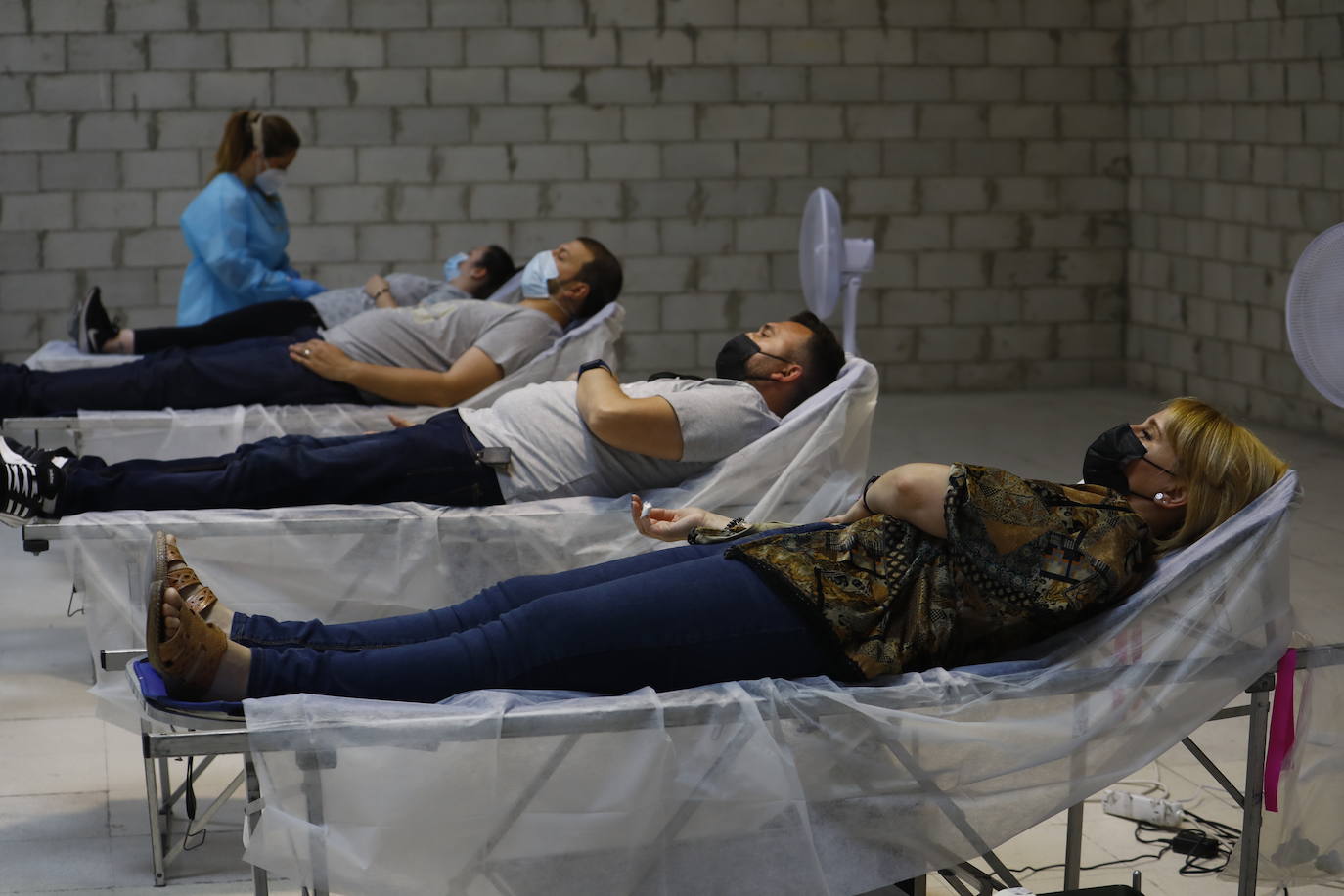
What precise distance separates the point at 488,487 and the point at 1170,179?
5425 mm

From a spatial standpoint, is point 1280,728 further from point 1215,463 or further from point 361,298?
point 361,298

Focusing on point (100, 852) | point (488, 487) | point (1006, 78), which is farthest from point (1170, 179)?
point (100, 852)

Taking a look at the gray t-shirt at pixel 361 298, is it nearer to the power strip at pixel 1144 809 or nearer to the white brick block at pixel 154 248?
the white brick block at pixel 154 248

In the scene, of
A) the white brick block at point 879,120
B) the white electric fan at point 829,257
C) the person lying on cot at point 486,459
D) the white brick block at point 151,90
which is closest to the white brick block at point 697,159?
the white brick block at point 879,120

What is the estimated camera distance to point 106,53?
23.5ft

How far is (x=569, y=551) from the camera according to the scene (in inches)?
129

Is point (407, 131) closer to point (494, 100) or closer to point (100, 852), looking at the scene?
point (494, 100)

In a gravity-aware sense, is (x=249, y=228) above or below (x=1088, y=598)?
above

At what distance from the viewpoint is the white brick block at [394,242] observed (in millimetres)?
7465

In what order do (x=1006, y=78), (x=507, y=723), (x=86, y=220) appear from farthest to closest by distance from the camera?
(x=1006, y=78) → (x=86, y=220) → (x=507, y=723)

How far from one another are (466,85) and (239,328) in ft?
9.51

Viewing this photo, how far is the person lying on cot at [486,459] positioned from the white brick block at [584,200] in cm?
430

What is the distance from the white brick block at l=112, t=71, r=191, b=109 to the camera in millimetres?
7203

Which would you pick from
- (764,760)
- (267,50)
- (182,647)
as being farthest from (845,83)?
(182,647)
